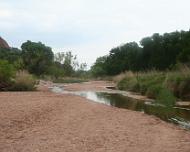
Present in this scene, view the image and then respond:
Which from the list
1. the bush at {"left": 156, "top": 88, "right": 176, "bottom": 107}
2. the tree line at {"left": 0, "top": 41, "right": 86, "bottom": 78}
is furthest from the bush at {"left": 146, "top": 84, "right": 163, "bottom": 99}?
the tree line at {"left": 0, "top": 41, "right": 86, "bottom": 78}

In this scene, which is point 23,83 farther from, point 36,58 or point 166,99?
point 36,58

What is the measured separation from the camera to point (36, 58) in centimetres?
8812

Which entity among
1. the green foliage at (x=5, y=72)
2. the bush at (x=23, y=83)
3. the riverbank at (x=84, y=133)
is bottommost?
the riverbank at (x=84, y=133)

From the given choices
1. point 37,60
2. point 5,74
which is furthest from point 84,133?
point 37,60

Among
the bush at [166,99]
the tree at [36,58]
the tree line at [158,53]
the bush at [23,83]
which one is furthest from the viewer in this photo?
the tree at [36,58]

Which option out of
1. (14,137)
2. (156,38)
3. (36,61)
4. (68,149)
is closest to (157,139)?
(68,149)

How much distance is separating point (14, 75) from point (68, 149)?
32.3 metres

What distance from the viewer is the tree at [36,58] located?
87438 mm

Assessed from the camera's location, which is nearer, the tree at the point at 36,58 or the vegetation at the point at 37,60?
the vegetation at the point at 37,60

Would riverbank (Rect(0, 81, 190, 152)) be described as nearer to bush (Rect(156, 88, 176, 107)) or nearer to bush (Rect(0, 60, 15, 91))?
bush (Rect(156, 88, 176, 107))

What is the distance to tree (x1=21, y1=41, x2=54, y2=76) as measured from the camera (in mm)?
87438

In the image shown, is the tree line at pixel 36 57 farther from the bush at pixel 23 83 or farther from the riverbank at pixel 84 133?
the riverbank at pixel 84 133

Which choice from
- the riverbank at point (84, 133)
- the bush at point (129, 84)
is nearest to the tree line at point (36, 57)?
the bush at point (129, 84)

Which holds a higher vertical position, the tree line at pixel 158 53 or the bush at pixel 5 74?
the tree line at pixel 158 53
